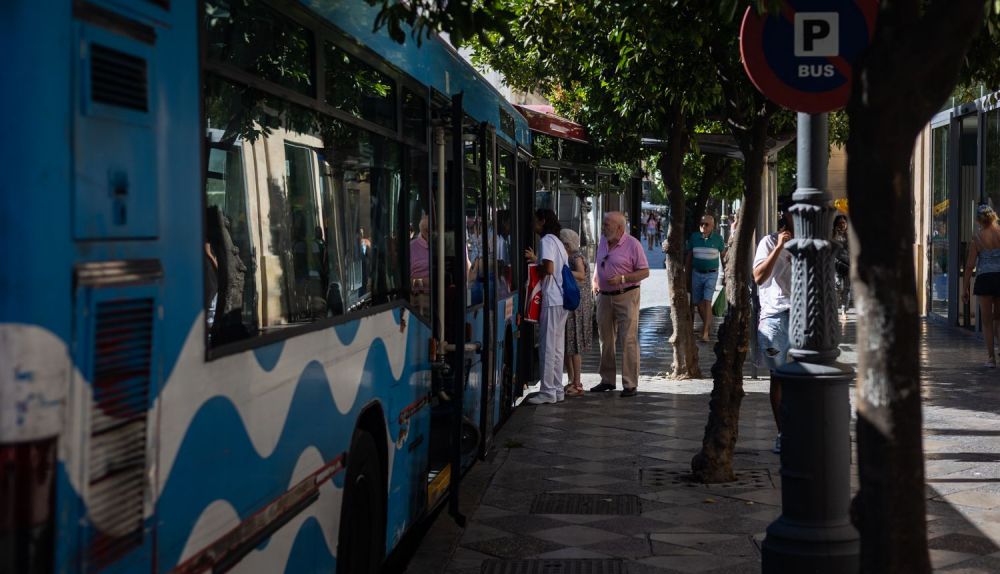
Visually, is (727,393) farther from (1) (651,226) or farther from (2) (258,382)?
(1) (651,226)

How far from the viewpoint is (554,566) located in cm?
685

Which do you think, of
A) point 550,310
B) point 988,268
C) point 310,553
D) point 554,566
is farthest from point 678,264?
point 310,553

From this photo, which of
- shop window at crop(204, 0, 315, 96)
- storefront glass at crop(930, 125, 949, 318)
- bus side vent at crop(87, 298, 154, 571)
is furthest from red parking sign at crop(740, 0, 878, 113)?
storefront glass at crop(930, 125, 949, 318)

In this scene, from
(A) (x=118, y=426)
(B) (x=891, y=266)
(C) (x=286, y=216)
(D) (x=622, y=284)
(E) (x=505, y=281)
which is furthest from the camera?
(D) (x=622, y=284)

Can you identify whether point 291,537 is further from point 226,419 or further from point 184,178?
point 184,178

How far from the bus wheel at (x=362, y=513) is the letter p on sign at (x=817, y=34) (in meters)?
2.56

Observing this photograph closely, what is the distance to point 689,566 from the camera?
6.80 metres

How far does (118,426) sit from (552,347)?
1025 centimetres

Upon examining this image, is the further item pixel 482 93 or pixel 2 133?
pixel 482 93

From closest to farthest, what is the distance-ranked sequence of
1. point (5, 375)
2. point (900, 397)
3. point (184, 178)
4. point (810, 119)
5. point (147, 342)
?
1. point (5, 375)
2. point (147, 342)
3. point (184, 178)
4. point (900, 397)
5. point (810, 119)

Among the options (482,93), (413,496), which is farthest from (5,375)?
(482,93)

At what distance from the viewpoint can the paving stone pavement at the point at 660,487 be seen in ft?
23.3

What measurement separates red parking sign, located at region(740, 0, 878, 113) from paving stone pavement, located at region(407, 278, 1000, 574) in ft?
7.66

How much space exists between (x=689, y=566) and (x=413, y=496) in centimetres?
138
